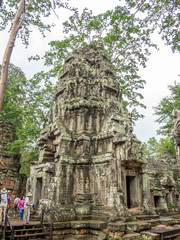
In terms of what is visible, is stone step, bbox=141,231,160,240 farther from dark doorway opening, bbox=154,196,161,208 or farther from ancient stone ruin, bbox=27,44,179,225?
dark doorway opening, bbox=154,196,161,208

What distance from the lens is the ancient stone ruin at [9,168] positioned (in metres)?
15.3

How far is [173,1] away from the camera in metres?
9.30

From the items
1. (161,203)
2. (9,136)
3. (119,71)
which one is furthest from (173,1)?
(9,136)

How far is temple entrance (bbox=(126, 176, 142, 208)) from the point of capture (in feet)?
30.5

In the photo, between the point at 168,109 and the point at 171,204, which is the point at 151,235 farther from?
the point at 168,109

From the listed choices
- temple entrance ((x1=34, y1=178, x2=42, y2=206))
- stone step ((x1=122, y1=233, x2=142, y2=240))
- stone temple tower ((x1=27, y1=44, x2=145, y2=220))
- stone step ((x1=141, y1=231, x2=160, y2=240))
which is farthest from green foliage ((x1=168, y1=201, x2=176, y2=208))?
temple entrance ((x1=34, y1=178, x2=42, y2=206))

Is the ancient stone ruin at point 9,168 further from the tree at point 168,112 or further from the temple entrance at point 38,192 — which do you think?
the tree at point 168,112

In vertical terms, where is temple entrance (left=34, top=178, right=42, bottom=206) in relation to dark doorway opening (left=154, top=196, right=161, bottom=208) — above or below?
above

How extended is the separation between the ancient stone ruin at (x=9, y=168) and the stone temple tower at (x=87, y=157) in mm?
5965

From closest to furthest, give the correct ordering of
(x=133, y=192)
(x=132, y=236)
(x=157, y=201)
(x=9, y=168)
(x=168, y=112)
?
1. (x=132, y=236)
2. (x=133, y=192)
3. (x=157, y=201)
4. (x=9, y=168)
5. (x=168, y=112)

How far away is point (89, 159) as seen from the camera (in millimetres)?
9406

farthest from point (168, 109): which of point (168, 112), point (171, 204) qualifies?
point (171, 204)

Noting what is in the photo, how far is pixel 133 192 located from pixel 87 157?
2775 millimetres

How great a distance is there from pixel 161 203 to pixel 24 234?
9182 mm
